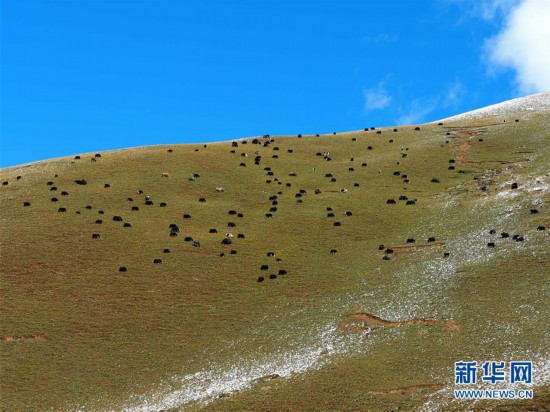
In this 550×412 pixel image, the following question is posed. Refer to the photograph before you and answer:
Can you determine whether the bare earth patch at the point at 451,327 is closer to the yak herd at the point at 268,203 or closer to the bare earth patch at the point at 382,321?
the bare earth patch at the point at 382,321

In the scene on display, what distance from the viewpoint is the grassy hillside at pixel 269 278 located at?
5353 cm

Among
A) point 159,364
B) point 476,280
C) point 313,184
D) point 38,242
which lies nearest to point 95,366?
point 159,364

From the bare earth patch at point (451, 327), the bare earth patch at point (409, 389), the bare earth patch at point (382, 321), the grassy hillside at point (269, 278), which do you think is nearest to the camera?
the bare earth patch at point (409, 389)

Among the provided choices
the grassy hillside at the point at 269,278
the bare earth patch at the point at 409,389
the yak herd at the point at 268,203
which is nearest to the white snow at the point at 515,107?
the grassy hillside at the point at 269,278

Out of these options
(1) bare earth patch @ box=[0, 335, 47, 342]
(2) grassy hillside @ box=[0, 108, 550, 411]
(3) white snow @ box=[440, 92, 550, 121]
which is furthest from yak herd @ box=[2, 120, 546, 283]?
(3) white snow @ box=[440, 92, 550, 121]

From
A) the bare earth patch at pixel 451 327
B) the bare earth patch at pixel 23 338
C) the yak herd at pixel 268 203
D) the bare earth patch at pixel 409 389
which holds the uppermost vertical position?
the yak herd at pixel 268 203

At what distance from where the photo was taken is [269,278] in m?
73.0

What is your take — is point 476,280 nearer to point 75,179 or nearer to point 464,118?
point 75,179

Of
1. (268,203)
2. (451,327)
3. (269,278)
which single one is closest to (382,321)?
(451,327)

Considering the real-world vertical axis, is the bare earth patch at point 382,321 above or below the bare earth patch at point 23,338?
above

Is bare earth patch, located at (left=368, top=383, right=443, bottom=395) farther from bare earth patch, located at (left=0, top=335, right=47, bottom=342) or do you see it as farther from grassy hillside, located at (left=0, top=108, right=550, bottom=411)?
bare earth patch, located at (left=0, top=335, right=47, bottom=342)

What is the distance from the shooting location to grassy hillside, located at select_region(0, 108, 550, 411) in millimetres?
53531

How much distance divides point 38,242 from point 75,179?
23693mm

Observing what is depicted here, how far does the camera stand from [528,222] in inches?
3162
